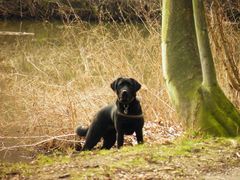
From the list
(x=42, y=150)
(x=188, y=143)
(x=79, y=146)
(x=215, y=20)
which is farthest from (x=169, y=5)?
(x=42, y=150)

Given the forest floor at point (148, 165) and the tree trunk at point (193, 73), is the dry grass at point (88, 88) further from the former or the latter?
the forest floor at point (148, 165)

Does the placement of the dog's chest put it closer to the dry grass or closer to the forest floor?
the forest floor

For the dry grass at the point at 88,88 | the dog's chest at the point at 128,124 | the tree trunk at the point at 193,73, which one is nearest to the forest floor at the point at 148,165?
the tree trunk at the point at 193,73

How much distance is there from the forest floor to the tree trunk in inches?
22.0

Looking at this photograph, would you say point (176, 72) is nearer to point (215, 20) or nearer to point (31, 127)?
point (215, 20)

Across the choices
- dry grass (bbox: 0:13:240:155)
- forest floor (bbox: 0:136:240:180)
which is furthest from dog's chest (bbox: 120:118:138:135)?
dry grass (bbox: 0:13:240:155)

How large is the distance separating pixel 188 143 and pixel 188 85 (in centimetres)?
114

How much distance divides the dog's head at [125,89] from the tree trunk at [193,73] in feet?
1.67

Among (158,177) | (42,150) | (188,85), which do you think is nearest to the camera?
(158,177)

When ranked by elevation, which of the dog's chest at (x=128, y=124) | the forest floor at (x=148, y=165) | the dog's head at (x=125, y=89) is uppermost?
the dog's head at (x=125, y=89)

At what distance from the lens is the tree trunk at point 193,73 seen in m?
6.73

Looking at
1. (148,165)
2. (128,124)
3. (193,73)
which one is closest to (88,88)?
(128,124)

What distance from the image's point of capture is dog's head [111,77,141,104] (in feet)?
23.7

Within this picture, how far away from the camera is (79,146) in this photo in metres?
9.41
